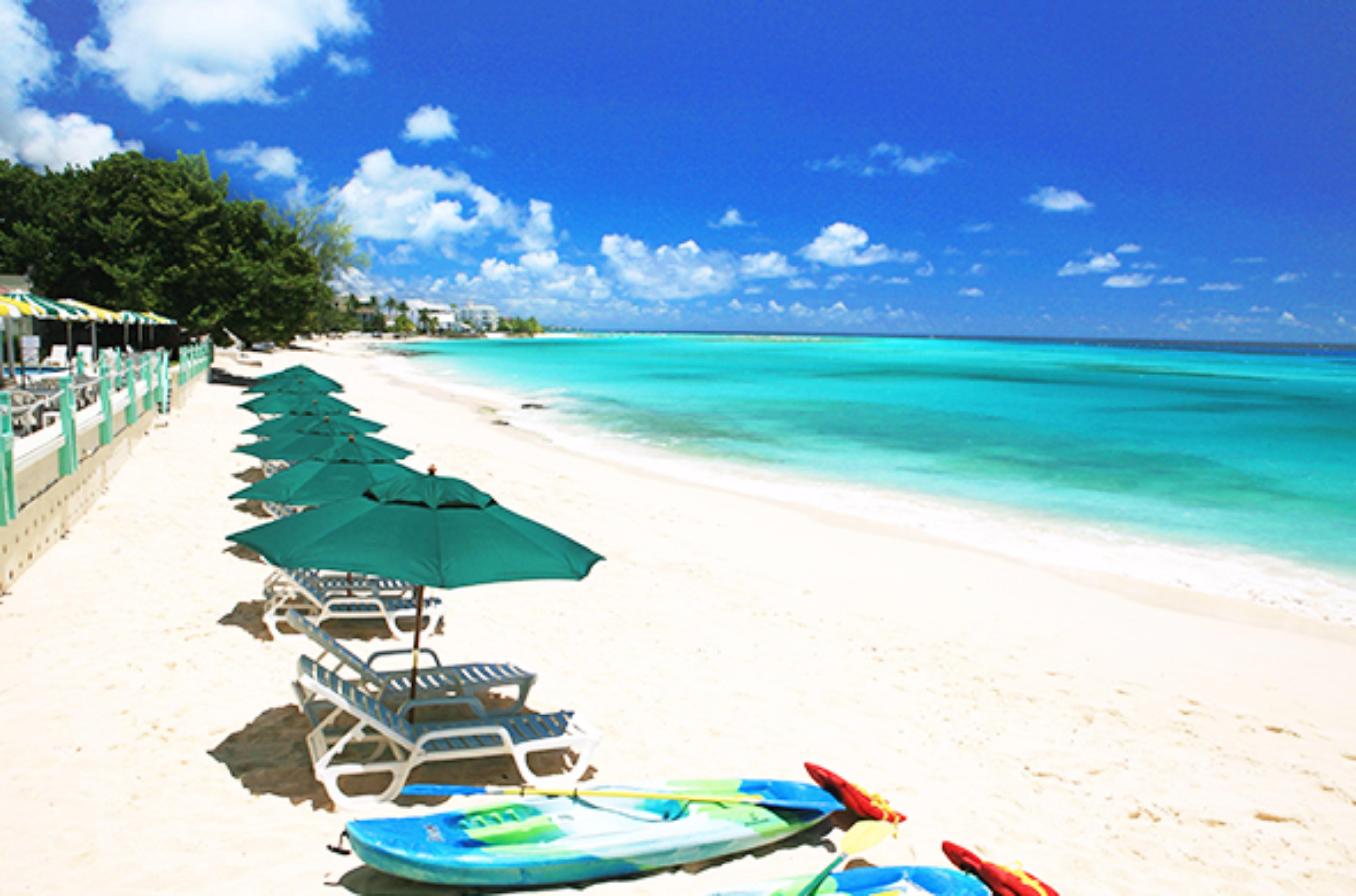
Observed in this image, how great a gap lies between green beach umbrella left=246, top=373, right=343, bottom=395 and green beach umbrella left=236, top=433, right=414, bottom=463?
5315mm

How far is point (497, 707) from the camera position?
566cm

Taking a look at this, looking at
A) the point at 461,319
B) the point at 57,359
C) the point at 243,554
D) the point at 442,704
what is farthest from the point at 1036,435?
the point at 461,319

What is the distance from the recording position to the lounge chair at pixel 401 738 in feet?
13.7

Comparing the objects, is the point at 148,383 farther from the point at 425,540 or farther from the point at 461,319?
the point at 461,319

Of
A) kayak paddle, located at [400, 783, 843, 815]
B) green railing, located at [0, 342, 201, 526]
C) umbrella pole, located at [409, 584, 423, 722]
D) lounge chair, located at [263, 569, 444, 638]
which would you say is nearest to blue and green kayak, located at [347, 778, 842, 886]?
kayak paddle, located at [400, 783, 843, 815]

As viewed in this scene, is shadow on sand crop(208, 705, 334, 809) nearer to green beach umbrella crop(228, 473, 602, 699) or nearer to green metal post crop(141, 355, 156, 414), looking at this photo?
green beach umbrella crop(228, 473, 602, 699)

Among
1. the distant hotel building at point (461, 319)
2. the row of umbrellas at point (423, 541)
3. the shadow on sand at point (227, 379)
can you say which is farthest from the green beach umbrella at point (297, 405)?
the distant hotel building at point (461, 319)

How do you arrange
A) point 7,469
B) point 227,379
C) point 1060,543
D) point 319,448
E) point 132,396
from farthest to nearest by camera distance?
point 227,379 < point 132,396 < point 1060,543 < point 319,448 < point 7,469

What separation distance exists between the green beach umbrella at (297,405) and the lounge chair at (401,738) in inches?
326

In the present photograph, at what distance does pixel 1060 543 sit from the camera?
41.7 ft

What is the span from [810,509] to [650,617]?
7016 mm

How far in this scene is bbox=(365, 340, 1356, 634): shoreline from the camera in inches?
411

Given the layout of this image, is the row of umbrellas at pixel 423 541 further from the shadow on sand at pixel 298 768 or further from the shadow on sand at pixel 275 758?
the shadow on sand at pixel 275 758

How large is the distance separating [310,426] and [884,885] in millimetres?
8885
